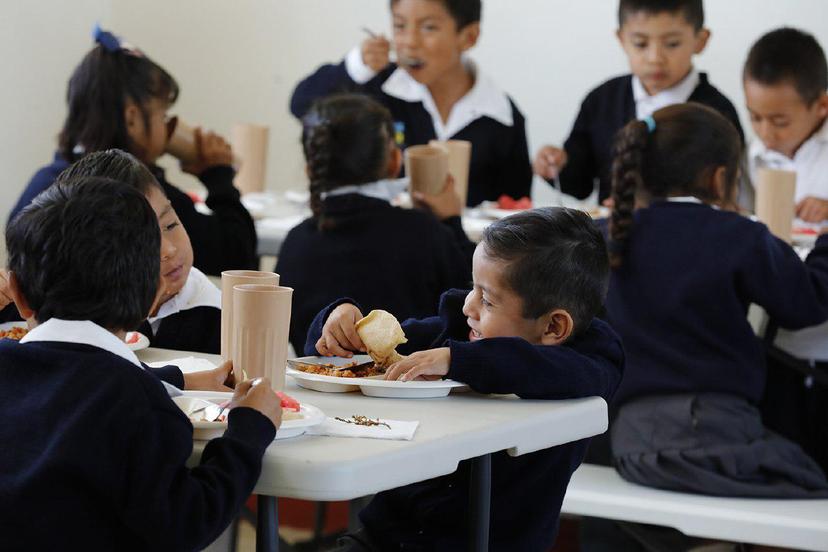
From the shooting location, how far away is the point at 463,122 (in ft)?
14.7

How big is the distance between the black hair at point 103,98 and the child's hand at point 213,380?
140cm

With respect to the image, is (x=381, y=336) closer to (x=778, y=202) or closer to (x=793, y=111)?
(x=778, y=202)

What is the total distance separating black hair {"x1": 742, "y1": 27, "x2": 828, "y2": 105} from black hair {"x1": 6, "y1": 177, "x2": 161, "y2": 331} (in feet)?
9.15

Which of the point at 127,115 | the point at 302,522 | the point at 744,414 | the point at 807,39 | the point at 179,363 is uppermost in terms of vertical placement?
the point at 807,39

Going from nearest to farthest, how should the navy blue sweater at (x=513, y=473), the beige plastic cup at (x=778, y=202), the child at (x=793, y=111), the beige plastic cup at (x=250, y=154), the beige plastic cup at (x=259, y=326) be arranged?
1. the beige plastic cup at (x=259, y=326)
2. the navy blue sweater at (x=513, y=473)
3. the beige plastic cup at (x=778, y=202)
4. the child at (x=793, y=111)
5. the beige plastic cup at (x=250, y=154)

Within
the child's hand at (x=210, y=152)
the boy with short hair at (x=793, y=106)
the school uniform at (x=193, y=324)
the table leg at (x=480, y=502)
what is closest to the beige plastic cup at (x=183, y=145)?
the child's hand at (x=210, y=152)

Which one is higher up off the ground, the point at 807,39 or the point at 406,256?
the point at 807,39

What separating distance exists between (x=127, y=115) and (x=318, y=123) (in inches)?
17.3

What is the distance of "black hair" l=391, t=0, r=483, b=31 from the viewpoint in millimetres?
4422

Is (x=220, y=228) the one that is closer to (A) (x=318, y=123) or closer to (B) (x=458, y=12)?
(A) (x=318, y=123)

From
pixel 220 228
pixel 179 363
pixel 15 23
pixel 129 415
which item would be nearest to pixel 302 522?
pixel 220 228

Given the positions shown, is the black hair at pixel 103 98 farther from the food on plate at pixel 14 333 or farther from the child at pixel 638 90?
the child at pixel 638 90

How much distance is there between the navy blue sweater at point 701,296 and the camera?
251 cm

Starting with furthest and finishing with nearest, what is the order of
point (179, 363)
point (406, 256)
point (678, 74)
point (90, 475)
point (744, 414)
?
point (678, 74), point (406, 256), point (744, 414), point (179, 363), point (90, 475)
